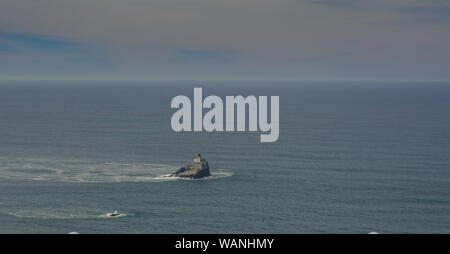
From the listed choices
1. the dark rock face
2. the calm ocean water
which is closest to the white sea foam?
the calm ocean water

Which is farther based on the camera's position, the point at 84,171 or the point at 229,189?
the point at 84,171

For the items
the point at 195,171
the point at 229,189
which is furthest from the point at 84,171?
the point at 229,189

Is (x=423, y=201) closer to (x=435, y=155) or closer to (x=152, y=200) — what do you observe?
(x=152, y=200)

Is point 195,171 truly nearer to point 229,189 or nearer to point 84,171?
point 229,189

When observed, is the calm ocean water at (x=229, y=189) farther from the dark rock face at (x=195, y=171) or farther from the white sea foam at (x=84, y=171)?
the dark rock face at (x=195, y=171)

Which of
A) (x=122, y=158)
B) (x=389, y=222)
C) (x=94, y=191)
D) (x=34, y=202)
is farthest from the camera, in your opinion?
(x=122, y=158)

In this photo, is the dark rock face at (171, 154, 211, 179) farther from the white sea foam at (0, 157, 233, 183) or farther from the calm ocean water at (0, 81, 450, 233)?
the calm ocean water at (0, 81, 450, 233)

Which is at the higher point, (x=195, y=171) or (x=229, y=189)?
(x=195, y=171)
